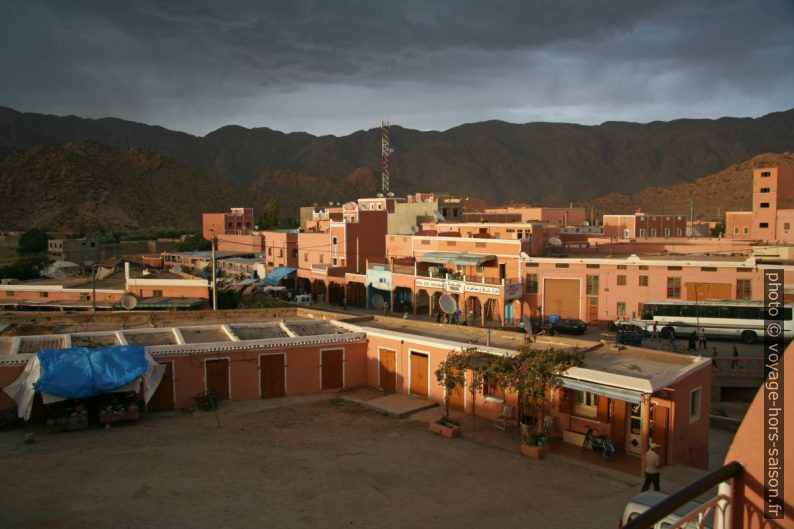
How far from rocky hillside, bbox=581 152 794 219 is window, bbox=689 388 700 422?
78.3 m

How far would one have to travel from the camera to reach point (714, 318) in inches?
1077

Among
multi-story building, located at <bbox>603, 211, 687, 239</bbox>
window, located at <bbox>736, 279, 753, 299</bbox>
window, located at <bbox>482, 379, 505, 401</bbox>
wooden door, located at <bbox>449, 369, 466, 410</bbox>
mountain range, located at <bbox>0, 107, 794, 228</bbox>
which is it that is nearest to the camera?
window, located at <bbox>482, 379, 505, 401</bbox>

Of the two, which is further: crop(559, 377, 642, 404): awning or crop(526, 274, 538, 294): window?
crop(526, 274, 538, 294): window

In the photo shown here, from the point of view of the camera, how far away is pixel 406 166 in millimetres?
193375

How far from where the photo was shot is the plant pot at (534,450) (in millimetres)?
13523

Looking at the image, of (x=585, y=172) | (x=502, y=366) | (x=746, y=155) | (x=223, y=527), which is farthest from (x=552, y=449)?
(x=746, y=155)

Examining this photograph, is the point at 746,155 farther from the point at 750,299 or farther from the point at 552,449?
the point at 552,449

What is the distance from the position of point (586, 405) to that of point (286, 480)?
23.2 feet

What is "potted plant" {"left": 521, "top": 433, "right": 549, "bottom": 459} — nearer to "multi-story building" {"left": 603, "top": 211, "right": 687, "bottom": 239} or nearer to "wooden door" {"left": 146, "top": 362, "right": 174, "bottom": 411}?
"wooden door" {"left": 146, "top": 362, "right": 174, "bottom": 411}

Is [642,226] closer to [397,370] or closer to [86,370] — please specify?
[397,370]

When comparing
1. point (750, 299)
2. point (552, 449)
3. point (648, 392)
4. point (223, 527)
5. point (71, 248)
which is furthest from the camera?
point (71, 248)

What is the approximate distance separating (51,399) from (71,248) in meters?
51.3

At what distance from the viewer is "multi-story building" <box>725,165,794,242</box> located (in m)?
50.8

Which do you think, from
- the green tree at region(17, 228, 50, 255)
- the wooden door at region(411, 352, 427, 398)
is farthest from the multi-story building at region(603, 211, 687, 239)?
the green tree at region(17, 228, 50, 255)
